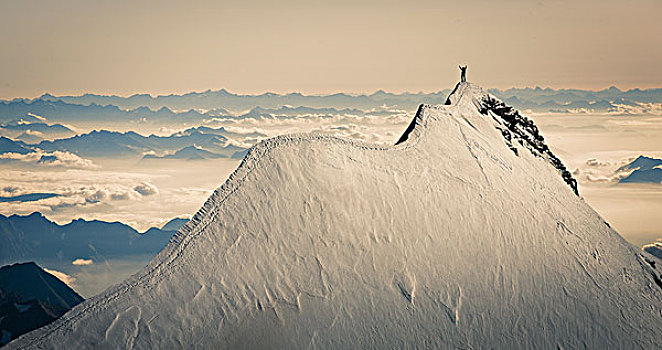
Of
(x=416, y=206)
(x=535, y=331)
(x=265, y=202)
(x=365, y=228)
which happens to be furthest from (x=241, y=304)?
(x=535, y=331)

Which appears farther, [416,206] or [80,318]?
[416,206]

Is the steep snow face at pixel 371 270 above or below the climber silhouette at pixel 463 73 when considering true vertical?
below

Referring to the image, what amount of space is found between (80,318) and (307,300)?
7292mm

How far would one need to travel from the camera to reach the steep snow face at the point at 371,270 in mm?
20109

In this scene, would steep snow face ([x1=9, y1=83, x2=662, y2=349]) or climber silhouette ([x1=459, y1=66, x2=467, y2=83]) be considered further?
climber silhouette ([x1=459, y1=66, x2=467, y2=83])

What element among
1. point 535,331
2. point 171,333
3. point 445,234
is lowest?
point 535,331

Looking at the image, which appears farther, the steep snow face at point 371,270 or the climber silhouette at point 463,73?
the climber silhouette at point 463,73

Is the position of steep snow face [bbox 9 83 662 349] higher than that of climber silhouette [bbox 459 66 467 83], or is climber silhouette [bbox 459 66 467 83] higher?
climber silhouette [bbox 459 66 467 83]

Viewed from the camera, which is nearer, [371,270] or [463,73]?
[371,270]

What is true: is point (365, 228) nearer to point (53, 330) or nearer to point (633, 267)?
point (53, 330)

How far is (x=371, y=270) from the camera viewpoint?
74.3 feet

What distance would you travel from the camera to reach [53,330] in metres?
19.0

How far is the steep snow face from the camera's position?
20.1 metres

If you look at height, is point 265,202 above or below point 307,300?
above
